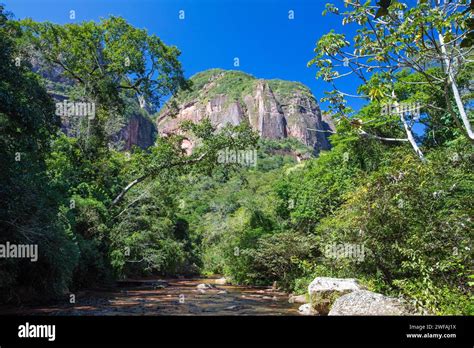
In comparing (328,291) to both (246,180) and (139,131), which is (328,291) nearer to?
(246,180)

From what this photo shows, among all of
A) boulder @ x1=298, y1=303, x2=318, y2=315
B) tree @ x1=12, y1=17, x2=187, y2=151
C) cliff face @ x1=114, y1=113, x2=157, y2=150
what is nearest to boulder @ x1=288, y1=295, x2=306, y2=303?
boulder @ x1=298, y1=303, x2=318, y2=315

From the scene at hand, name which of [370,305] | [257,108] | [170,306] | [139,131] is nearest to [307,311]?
[370,305]

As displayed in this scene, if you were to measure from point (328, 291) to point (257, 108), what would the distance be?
11374 centimetres

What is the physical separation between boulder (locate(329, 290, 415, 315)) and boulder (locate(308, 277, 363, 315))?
1.70 meters

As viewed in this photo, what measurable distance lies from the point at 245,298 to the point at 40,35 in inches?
618

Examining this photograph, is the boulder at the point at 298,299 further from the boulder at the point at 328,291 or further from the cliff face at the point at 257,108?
the cliff face at the point at 257,108

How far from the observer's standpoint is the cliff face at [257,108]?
119m

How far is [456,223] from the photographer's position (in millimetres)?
8273

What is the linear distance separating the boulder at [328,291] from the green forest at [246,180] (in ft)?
2.47

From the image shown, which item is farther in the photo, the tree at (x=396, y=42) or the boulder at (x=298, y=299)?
the boulder at (x=298, y=299)

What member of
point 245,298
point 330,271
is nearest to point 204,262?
point 245,298

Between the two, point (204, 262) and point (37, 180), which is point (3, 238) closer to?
point (37, 180)

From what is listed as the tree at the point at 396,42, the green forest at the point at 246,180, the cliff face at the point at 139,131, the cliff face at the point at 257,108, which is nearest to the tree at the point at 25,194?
the green forest at the point at 246,180

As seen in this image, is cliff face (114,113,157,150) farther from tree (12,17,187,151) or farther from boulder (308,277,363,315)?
boulder (308,277,363,315)
